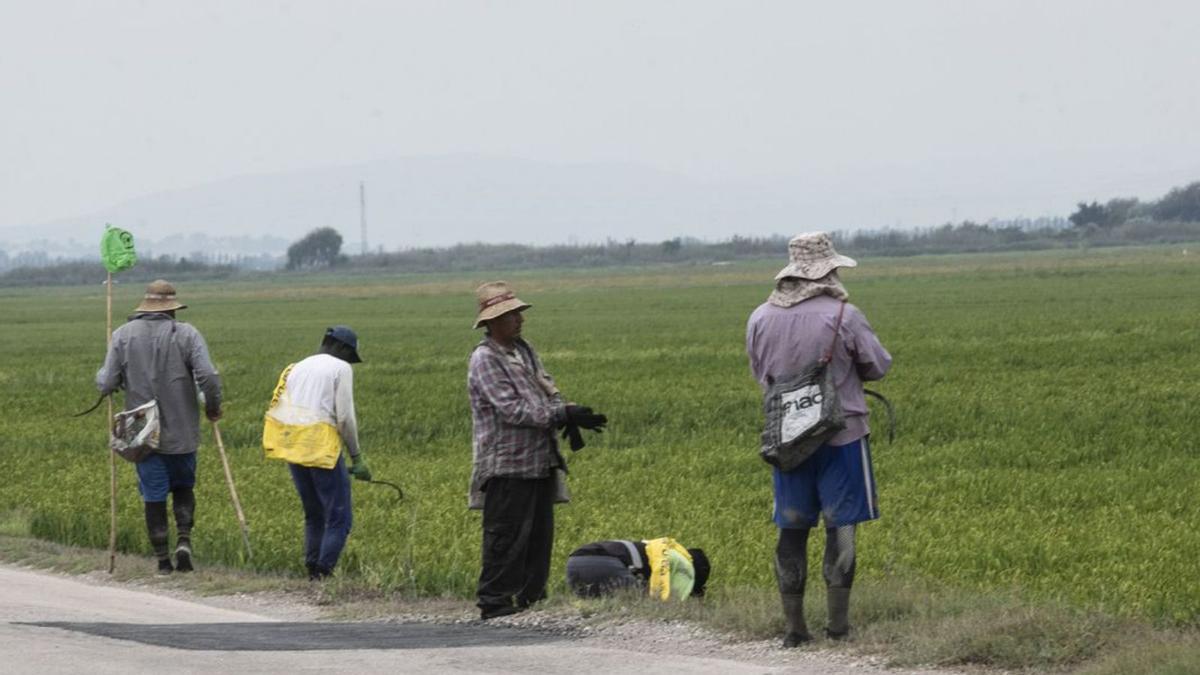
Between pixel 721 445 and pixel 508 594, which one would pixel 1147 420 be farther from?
pixel 508 594

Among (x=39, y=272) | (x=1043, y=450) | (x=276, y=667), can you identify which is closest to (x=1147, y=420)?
(x=1043, y=450)

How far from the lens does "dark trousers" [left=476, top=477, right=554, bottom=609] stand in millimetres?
9891

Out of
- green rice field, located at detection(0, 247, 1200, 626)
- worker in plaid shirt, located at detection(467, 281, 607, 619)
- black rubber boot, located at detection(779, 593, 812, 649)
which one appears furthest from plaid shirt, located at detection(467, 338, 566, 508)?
black rubber boot, located at detection(779, 593, 812, 649)

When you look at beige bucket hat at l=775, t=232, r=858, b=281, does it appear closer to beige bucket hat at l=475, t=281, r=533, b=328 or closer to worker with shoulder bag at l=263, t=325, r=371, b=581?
beige bucket hat at l=475, t=281, r=533, b=328

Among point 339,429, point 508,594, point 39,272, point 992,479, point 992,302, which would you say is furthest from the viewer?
point 39,272

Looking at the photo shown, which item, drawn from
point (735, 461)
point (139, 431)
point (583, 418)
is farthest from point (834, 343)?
point (735, 461)

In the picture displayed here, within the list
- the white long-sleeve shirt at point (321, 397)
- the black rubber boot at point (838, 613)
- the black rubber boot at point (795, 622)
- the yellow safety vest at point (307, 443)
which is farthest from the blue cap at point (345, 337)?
the black rubber boot at point (838, 613)

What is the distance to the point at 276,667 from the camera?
8227 millimetres

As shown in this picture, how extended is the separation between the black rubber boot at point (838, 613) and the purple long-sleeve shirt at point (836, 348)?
0.68 meters

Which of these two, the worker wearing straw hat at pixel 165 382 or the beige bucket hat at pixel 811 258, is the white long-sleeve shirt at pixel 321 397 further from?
the beige bucket hat at pixel 811 258

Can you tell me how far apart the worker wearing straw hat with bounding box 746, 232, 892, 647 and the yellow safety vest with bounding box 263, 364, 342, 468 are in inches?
146

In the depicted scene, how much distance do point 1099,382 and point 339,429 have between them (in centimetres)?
1747

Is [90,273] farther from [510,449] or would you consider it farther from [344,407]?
[510,449]

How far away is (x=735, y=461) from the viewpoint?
19.1 m
